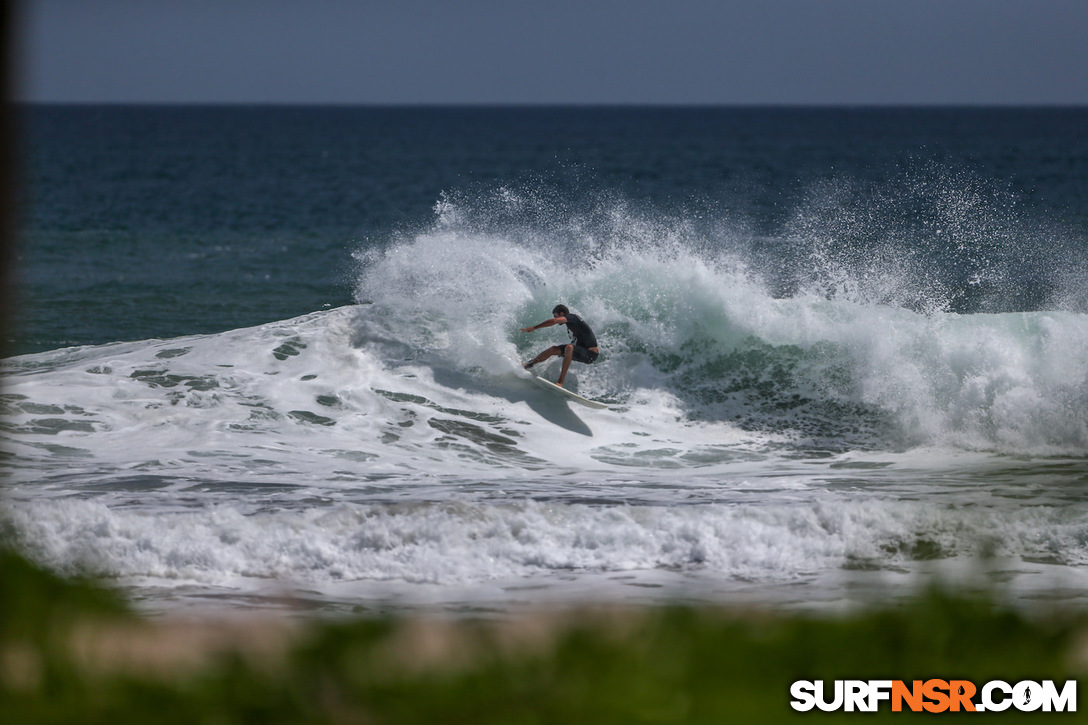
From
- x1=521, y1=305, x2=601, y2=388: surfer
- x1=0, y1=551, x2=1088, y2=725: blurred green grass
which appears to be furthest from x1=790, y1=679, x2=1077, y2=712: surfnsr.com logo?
x1=521, y1=305, x2=601, y2=388: surfer

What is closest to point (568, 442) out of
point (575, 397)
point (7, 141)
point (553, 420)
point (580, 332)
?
point (553, 420)

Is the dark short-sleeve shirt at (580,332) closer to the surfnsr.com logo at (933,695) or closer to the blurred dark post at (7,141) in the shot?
the surfnsr.com logo at (933,695)

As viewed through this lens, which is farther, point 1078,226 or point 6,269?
point 1078,226

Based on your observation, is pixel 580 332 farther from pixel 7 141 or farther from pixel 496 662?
pixel 7 141

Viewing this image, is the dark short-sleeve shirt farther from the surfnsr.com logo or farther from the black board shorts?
the surfnsr.com logo

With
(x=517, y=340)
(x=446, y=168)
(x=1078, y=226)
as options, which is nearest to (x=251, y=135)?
(x=446, y=168)

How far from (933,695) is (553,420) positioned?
34.7 feet

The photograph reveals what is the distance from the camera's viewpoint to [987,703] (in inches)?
89.5

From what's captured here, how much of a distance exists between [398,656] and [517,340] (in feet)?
43.1

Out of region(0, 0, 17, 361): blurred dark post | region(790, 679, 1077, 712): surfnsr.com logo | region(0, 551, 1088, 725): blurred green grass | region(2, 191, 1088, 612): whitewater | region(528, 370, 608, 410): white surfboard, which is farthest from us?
region(528, 370, 608, 410): white surfboard

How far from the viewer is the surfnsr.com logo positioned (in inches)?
89.0

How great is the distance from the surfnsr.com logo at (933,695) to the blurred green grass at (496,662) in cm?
3

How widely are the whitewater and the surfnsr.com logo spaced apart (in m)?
0.39

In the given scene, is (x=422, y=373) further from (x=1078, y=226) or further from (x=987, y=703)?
(x=1078, y=226)
